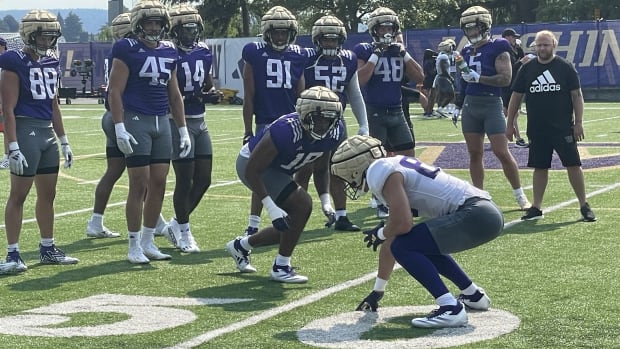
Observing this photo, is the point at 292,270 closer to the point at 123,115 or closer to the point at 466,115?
the point at 123,115

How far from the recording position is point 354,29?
53469mm

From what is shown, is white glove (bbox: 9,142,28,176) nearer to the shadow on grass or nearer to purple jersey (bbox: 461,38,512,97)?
the shadow on grass

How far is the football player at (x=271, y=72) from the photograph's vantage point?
973 centimetres

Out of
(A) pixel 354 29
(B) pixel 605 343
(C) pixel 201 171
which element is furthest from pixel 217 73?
(B) pixel 605 343

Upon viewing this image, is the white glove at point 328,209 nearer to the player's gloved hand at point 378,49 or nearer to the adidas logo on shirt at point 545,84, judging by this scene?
the player's gloved hand at point 378,49

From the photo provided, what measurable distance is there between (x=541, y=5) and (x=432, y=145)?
37.2 metres

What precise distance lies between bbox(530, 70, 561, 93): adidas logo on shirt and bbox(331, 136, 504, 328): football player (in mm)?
4452

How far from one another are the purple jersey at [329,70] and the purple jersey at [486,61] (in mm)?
1522

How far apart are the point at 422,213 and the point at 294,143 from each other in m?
1.16

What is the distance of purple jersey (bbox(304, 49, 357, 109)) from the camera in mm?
10492

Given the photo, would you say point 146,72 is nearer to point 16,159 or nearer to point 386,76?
point 16,159

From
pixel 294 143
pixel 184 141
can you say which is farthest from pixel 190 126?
pixel 294 143

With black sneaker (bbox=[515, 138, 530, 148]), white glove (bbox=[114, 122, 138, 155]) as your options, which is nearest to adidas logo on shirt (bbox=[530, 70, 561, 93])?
white glove (bbox=[114, 122, 138, 155])

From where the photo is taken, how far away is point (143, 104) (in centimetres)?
873
